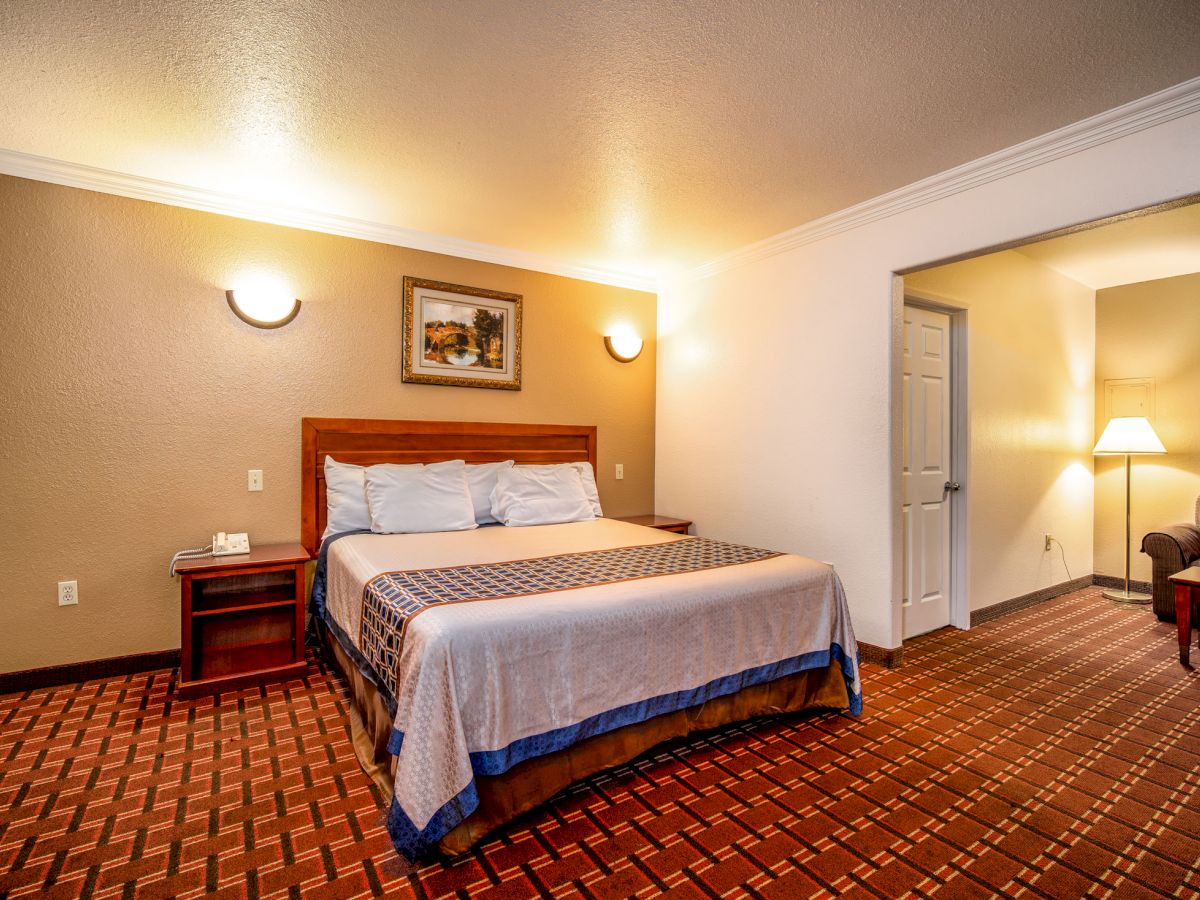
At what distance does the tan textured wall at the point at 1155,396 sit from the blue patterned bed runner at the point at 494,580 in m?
4.16

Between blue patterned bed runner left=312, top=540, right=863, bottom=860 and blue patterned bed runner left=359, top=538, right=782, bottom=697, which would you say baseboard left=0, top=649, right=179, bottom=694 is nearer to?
blue patterned bed runner left=312, top=540, right=863, bottom=860

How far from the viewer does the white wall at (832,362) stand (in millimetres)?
2486

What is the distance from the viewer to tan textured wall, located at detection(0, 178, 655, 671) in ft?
9.32

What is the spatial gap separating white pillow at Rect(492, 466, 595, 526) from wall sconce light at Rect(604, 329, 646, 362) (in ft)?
3.79

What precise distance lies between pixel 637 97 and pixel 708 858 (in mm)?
2693

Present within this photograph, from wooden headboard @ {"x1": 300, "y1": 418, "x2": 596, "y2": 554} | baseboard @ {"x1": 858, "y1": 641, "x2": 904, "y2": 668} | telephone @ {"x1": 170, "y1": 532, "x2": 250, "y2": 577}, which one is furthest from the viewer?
wooden headboard @ {"x1": 300, "y1": 418, "x2": 596, "y2": 554}

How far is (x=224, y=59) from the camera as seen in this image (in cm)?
207

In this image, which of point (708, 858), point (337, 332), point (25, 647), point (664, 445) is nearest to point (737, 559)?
point (708, 858)

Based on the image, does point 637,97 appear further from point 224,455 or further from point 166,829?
point 166,829

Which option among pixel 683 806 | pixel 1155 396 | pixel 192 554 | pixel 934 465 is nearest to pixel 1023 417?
pixel 934 465

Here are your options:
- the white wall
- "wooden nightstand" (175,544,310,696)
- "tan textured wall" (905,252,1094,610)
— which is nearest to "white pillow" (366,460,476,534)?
"wooden nightstand" (175,544,310,696)

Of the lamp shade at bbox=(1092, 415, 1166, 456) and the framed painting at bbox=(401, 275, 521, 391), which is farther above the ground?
the framed painting at bbox=(401, 275, 521, 391)

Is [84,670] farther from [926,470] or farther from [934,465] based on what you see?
[934,465]

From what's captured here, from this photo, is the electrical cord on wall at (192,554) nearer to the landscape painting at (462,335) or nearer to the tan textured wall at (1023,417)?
the landscape painting at (462,335)
